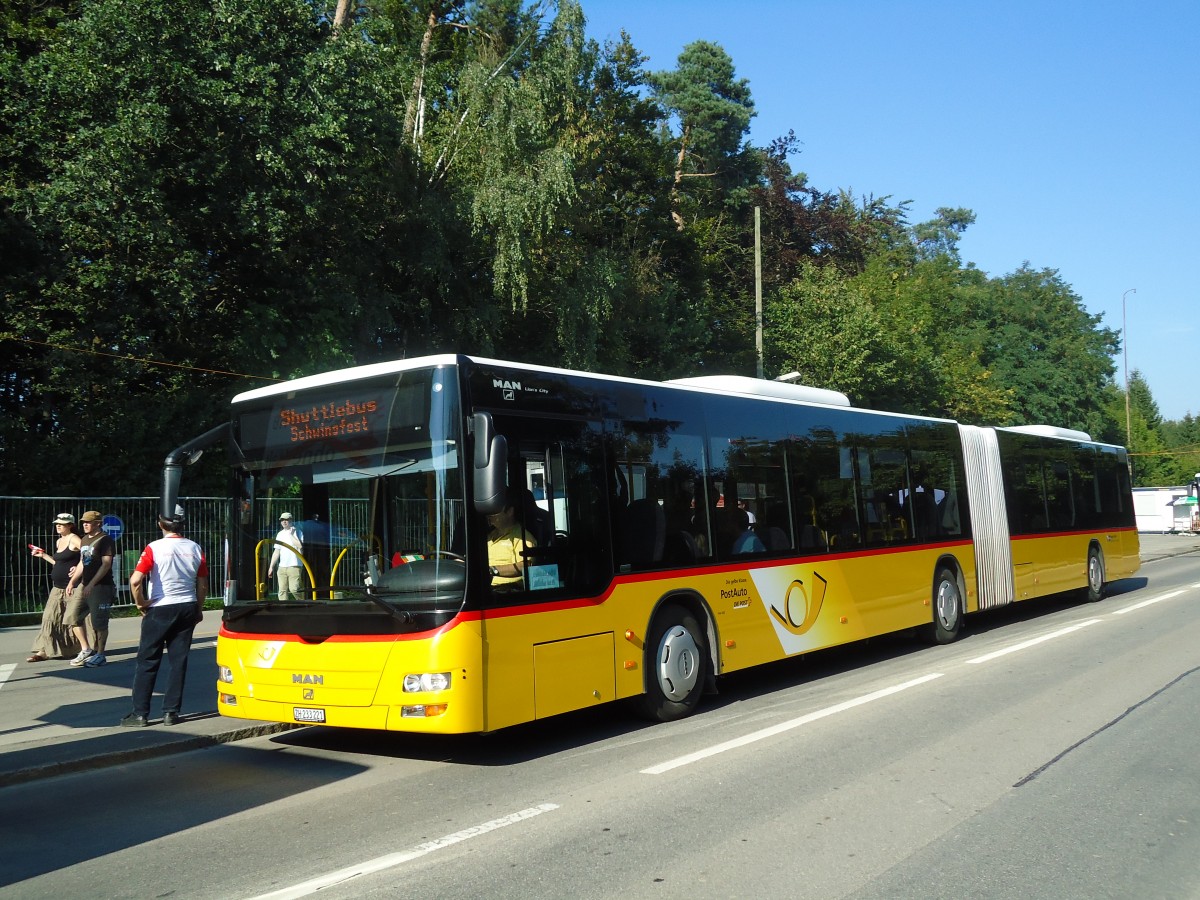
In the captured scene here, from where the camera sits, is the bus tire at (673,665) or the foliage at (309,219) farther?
the foliage at (309,219)

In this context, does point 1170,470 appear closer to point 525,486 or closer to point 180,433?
point 180,433

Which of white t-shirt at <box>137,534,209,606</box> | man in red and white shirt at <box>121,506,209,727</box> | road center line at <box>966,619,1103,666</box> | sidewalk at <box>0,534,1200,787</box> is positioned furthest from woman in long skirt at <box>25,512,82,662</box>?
road center line at <box>966,619,1103,666</box>

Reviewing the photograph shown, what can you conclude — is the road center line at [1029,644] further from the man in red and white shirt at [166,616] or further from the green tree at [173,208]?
the green tree at [173,208]

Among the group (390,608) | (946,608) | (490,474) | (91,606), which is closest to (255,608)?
(390,608)

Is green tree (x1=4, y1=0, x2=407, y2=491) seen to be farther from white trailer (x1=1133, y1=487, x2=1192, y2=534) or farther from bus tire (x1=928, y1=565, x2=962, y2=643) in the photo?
white trailer (x1=1133, y1=487, x2=1192, y2=534)

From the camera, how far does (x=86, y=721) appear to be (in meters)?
10.2

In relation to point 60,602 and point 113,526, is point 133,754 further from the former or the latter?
point 113,526

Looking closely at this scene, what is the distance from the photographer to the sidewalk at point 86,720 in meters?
8.38

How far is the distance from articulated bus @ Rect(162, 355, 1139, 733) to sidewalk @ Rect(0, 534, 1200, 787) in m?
0.84

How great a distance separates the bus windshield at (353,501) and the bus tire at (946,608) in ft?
30.0

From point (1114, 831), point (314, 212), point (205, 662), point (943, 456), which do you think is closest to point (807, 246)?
point (314, 212)

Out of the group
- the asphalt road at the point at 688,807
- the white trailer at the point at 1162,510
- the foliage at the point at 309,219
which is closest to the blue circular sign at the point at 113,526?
the foliage at the point at 309,219

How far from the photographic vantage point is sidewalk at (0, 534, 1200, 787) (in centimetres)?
838

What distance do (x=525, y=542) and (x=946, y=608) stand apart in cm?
878
